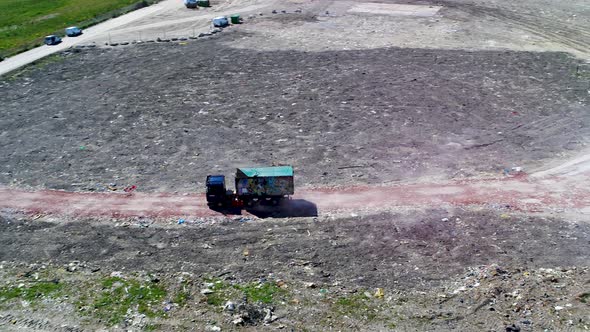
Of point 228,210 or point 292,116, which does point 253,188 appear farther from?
point 292,116

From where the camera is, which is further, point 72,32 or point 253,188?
point 72,32

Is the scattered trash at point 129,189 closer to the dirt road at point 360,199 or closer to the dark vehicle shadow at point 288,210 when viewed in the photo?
the dirt road at point 360,199

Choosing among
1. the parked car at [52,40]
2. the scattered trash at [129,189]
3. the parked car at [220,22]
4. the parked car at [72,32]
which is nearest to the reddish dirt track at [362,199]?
the scattered trash at [129,189]

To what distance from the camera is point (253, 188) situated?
2114 centimetres

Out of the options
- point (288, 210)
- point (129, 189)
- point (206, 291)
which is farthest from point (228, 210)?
point (206, 291)

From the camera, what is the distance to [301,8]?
49.6 meters

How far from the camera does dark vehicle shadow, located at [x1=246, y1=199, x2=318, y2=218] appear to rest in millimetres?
21000

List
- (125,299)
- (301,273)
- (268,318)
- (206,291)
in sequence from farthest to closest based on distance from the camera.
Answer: (301,273)
(206,291)
(125,299)
(268,318)

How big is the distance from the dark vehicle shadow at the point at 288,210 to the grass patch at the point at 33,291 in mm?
7110

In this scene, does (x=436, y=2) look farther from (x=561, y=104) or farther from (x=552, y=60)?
(x=561, y=104)

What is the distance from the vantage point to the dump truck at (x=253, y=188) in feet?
68.8

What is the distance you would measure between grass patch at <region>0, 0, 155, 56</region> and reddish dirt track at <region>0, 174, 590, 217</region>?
2365 cm

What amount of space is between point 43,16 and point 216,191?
40.2 meters

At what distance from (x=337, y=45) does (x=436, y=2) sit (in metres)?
14.7
